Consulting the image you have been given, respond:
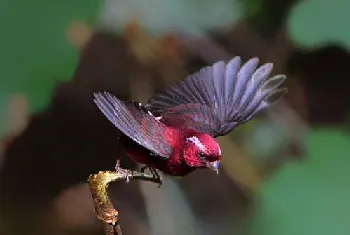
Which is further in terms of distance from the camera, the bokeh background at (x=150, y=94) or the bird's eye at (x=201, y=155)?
A: the bokeh background at (x=150, y=94)

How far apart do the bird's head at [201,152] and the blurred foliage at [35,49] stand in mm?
539

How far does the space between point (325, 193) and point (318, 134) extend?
100mm

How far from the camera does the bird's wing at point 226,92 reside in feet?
1.79

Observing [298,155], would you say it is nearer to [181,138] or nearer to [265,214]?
[265,214]

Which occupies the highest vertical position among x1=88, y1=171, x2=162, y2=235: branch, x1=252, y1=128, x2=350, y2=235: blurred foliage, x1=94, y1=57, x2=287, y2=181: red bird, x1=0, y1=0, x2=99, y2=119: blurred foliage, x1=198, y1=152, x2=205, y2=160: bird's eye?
x1=94, y1=57, x2=287, y2=181: red bird

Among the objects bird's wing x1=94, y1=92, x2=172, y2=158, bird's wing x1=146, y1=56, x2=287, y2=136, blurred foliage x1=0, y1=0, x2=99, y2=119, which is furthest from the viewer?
blurred foliage x1=0, y1=0, x2=99, y2=119

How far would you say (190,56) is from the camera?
99cm

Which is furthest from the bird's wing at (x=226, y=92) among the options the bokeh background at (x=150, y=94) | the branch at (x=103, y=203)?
the bokeh background at (x=150, y=94)

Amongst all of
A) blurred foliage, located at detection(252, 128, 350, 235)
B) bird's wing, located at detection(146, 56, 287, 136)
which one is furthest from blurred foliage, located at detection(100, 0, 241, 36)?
bird's wing, located at detection(146, 56, 287, 136)

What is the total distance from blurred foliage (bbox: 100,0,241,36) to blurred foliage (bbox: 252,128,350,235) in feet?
0.80

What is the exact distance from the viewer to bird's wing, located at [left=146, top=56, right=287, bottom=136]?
1.79ft

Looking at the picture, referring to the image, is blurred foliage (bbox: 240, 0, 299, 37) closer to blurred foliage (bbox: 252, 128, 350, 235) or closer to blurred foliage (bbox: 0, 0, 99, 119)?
blurred foliage (bbox: 252, 128, 350, 235)

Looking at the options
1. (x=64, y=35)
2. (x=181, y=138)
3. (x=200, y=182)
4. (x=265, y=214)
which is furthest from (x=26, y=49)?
(x=181, y=138)

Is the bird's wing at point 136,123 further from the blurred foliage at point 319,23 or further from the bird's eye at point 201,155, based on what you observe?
the blurred foliage at point 319,23
